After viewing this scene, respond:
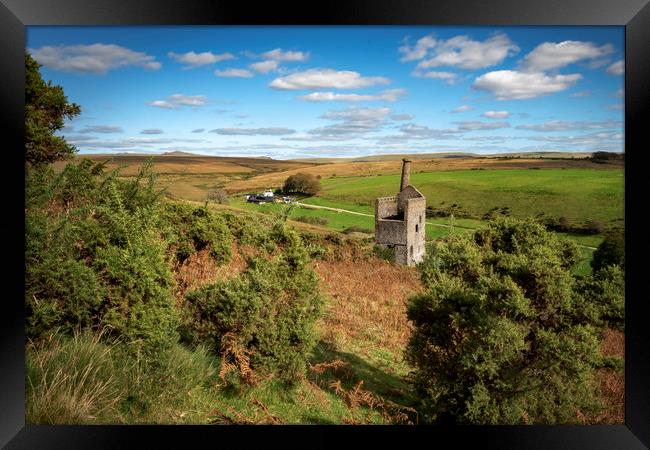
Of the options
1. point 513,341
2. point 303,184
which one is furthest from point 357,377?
point 303,184

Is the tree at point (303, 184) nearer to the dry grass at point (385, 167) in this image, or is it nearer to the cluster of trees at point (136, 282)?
the dry grass at point (385, 167)

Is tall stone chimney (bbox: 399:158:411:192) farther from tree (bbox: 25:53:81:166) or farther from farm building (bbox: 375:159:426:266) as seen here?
tree (bbox: 25:53:81:166)

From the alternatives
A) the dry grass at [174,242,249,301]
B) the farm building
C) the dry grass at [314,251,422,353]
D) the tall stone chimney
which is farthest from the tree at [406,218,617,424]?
the farm building

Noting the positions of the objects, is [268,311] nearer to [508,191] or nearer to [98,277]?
[98,277]

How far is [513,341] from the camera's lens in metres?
3.78

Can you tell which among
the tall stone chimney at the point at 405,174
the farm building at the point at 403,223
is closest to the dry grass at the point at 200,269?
the tall stone chimney at the point at 405,174

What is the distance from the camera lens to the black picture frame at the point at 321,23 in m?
2.94

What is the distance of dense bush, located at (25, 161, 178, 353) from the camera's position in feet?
11.4

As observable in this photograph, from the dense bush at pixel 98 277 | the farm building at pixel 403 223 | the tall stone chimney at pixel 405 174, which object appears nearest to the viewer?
the dense bush at pixel 98 277

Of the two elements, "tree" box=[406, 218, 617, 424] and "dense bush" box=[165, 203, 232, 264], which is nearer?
"tree" box=[406, 218, 617, 424]

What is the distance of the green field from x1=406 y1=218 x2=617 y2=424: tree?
3.02 metres

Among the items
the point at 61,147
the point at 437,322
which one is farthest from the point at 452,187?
the point at 61,147

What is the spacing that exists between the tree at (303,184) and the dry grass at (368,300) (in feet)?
3.76
